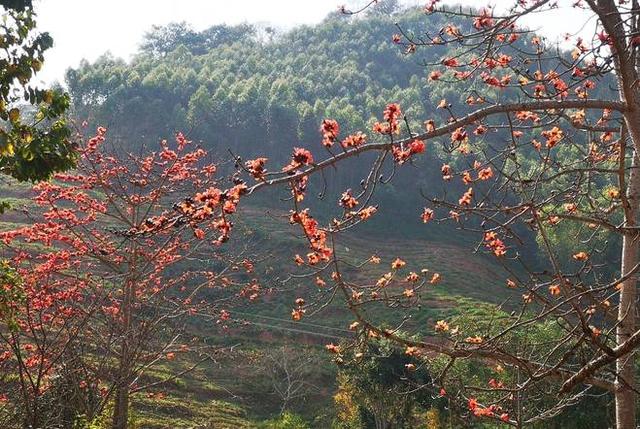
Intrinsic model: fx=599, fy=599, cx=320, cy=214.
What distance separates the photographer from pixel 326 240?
401cm

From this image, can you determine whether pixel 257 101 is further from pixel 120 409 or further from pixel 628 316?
pixel 628 316

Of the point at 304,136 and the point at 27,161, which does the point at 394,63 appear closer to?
the point at 304,136

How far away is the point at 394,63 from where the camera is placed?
60.4m

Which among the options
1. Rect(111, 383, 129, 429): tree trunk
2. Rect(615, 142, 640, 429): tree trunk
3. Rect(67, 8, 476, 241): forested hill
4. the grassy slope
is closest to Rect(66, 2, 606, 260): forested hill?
Rect(67, 8, 476, 241): forested hill

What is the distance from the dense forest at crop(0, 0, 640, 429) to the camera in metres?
3.17

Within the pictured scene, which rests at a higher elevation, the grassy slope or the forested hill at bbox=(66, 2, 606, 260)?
the forested hill at bbox=(66, 2, 606, 260)

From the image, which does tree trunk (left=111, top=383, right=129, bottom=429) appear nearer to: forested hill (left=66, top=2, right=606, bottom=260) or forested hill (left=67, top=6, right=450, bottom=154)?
forested hill (left=66, top=2, right=606, bottom=260)

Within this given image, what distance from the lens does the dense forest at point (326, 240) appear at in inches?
125

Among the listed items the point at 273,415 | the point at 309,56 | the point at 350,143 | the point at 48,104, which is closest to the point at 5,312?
the point at 48,104

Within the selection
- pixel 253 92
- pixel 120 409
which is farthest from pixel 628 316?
pixel 253 92

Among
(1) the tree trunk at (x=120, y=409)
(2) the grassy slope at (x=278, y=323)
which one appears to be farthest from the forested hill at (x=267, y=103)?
(1) the tree trunk at (x=120, y=409)

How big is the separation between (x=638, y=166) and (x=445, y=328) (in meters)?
1.71

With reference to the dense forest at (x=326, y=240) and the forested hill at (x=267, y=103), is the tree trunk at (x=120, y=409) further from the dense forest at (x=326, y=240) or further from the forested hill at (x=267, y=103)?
the forested hill at (x=267, y=103)

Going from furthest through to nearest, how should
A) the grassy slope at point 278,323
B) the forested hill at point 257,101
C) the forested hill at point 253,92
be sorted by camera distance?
the forested hill at point 253,92, the forested hill at point 257,101, the grassy slope at point 278,323
